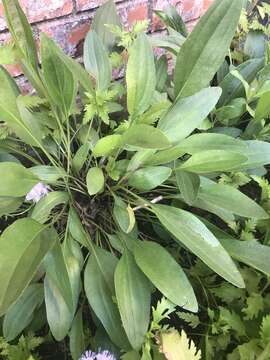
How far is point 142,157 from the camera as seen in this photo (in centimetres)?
93

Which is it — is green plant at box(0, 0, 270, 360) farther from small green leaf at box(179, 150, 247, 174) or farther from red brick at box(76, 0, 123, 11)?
red brick at box(76, 0, 123, 11)

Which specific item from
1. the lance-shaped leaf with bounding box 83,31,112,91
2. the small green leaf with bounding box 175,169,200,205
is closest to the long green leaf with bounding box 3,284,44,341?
the small green leaf with bounding box 175,169,200,205

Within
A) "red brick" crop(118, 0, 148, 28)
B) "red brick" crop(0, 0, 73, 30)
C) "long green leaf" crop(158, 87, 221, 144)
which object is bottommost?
"long green leaf" crop(158, 87, 221, 144)

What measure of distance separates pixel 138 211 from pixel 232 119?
34 centimetres

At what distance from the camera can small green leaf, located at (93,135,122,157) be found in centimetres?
85

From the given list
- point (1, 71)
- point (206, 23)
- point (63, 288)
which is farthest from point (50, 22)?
point (63, 288)

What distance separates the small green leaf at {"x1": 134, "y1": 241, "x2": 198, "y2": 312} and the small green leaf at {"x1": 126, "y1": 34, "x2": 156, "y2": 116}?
0.27 metres

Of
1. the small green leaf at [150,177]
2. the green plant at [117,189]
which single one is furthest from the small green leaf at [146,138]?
the small green leaf at [150,177]

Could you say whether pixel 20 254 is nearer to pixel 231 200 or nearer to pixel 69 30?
pixel 231 200

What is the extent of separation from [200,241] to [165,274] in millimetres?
85

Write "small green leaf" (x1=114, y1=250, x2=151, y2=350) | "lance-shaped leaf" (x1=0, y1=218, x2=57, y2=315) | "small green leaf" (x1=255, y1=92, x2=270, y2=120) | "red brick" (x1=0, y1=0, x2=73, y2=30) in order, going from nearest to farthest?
1. "lance-shaped leaf" (x1=0, y1=218, x2=57, y2=315)
2. "small green leaf" (x1=114, y1=250, x2=151, y2=350)
3. "small green leaf" (x1=255, y1=92, x2=270, y2=120)
4. "red brick" (x1=0, y1=0, x2=73, y2=30)

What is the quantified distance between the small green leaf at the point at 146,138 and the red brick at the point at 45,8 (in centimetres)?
49

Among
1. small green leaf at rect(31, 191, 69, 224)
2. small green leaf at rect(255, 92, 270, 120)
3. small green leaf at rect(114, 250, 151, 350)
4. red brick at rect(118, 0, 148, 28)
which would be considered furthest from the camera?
red brick at rect(118, 0, 148, 28)

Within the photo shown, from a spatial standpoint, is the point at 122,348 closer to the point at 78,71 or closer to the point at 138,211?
the point at 138,211
